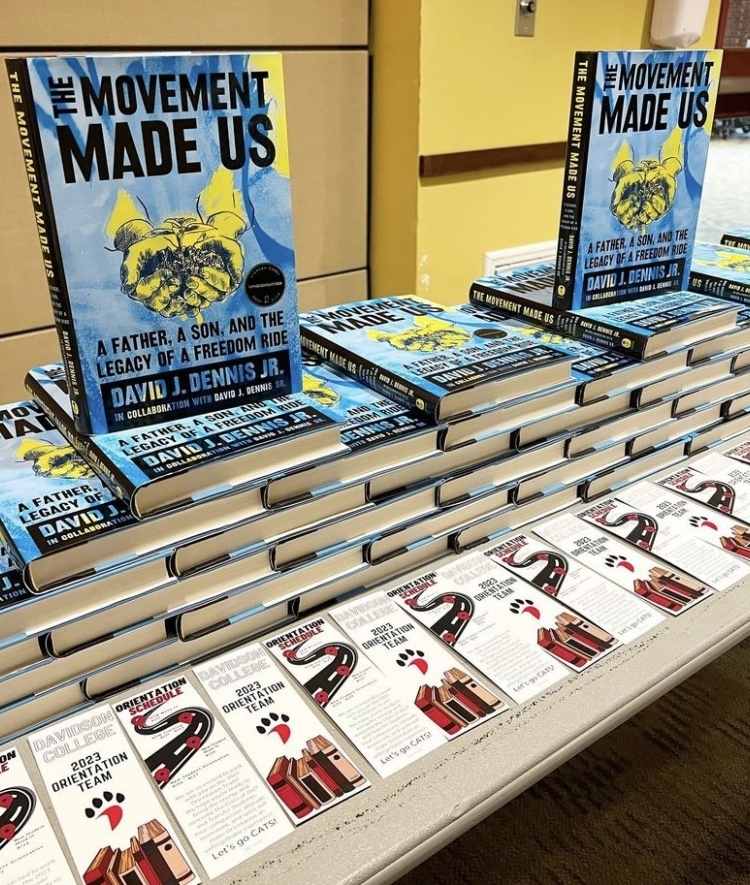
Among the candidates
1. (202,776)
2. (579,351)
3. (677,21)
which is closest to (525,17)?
(677,21)

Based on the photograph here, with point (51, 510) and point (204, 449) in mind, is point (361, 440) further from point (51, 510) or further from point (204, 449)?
point (51, 510)

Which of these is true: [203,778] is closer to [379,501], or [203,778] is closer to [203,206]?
[379,501]

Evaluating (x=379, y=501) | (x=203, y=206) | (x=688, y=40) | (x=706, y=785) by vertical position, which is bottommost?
(x=706, y=785)

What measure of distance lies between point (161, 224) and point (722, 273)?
0.87 metres

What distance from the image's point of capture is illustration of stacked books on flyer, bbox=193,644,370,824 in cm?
63

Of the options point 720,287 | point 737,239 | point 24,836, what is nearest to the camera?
point 24,836

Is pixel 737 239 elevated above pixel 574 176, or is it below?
below

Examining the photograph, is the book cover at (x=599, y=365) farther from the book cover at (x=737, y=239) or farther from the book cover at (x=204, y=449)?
the book cover at (x=737, y=239)

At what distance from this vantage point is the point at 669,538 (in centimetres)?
91

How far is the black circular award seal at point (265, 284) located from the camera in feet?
2.54

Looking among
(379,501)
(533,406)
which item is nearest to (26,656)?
(379,501)

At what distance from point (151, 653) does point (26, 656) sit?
0.35 ft

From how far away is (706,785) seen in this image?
146 cm

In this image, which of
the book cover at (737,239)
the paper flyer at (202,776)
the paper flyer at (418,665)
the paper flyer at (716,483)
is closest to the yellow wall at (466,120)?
the book cover at (737,239)
